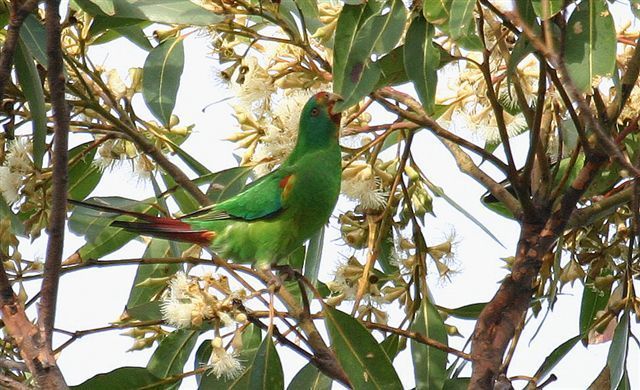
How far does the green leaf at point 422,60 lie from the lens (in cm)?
231

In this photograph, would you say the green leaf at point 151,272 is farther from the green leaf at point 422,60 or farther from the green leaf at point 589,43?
the green leaf at point 589,43

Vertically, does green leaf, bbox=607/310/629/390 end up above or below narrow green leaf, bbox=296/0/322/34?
below

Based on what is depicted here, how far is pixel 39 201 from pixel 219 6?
66cm

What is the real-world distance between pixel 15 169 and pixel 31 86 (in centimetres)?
27

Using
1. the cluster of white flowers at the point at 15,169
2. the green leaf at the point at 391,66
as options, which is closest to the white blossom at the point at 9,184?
the cluster of white flowers at the point at 15,169

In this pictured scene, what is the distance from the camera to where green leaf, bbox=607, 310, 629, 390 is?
2564mm

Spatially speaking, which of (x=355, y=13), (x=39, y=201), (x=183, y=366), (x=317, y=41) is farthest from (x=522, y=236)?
(x=39, y=201)

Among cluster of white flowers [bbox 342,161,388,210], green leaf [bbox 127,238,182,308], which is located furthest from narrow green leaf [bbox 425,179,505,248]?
green leaf [bbox 127,238,182,308]

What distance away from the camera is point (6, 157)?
253 cm

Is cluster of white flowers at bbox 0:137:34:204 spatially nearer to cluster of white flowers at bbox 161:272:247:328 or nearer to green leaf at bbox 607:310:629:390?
cluster of white flowers at bbox 161:272:247:328

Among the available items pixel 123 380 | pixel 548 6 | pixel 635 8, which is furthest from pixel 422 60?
pixel 123 380

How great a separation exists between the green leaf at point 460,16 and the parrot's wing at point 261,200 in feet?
3.15

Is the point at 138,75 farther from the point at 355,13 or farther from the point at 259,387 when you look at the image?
the point at 259,387

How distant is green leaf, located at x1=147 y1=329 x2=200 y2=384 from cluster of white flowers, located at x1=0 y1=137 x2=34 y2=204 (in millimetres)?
537
